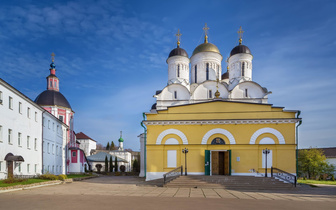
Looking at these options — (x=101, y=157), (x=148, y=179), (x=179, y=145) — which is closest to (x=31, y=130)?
(x=148, y=179)

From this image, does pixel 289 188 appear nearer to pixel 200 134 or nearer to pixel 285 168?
pixel 285 168

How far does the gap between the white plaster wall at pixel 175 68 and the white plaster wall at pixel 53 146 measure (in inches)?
568

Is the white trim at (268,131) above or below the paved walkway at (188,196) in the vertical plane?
above

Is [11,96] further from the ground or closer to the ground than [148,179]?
further from the ground

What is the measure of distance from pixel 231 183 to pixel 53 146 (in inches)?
851

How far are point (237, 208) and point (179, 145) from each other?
40.6ft

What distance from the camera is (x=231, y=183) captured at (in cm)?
1747

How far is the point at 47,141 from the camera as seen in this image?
28234 millimetres

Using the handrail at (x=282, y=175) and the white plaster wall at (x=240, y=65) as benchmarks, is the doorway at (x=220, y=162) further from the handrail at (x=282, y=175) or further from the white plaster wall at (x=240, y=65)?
the white plaster wall at (x=240, y=65)

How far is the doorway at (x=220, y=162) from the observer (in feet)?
69.0

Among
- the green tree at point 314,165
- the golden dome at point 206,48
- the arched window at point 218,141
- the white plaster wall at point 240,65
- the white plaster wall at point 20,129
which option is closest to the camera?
the white plaster wall at point 20,129

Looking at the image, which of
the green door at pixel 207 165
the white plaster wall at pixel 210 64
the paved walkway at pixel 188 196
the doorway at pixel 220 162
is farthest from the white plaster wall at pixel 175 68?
the paved walkway at pixel 188 196

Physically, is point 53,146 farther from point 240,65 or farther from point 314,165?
point 314,165

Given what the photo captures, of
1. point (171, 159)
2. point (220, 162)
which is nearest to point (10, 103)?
point (171, 159)
